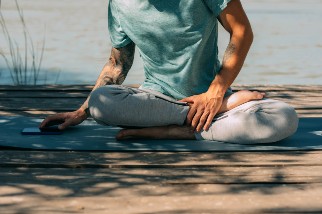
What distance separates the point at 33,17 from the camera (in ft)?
44.5

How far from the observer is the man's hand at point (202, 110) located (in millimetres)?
4469

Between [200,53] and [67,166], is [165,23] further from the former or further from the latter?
[67,166]

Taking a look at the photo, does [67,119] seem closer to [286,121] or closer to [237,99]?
[237,99]

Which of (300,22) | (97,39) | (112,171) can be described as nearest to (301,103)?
(112,171)

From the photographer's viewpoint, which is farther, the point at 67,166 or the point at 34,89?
the point at 34,89

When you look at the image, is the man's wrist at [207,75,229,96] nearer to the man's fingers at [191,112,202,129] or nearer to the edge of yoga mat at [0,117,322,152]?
the man's fingers at [191,112,202,129]

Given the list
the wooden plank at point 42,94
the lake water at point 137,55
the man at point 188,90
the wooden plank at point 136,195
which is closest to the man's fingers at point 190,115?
the man at point 188,90

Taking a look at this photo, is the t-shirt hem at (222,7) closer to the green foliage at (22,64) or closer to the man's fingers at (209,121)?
the man's fingers at (209,121)

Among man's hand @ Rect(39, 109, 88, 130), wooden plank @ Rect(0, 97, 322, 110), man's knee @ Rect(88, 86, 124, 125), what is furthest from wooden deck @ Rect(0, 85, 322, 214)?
wooden plank @ Rect(0, 97, 322, 110)

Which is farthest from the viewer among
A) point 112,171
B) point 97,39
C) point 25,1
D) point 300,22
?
point 25,1

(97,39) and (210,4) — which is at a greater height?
(210,4)

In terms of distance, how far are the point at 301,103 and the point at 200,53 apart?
145 centimetres

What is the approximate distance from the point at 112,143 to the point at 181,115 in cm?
38

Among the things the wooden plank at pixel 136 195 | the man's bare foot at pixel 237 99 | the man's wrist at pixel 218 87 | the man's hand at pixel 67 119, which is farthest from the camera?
the man's hand at pixel 67 119
